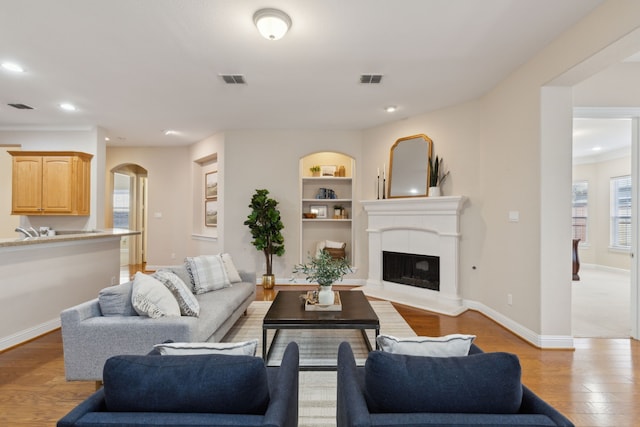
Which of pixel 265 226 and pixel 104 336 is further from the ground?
pixel 265 226

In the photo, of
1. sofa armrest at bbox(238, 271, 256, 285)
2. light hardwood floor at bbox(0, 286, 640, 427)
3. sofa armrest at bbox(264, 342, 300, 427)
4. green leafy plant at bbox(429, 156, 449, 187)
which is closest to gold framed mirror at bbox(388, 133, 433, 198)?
green leafy plant at bbox(429, 156, 449, 187)

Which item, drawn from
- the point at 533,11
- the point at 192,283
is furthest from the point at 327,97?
the point at 192,283

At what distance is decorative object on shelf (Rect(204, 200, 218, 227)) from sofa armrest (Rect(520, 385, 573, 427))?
6.41m

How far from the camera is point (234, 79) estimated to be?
12.3 feet

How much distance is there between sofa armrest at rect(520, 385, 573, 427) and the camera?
3.33 feet

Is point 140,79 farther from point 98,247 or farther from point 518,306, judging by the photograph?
point 518,306

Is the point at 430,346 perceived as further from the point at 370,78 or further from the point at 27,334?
the point at 27,334

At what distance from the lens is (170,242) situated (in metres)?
7.38

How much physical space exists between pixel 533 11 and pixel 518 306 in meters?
2.83

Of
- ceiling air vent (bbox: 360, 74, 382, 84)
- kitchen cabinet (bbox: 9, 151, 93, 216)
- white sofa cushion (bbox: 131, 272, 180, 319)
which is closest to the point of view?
white sofa cushion (bbox: 131, 272, 180, 319)

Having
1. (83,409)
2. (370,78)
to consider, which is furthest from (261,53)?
(83,409)

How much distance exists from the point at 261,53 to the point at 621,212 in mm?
8828

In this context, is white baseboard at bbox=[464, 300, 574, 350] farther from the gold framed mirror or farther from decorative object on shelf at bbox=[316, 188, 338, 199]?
decorative object on shelf at bbox=[316, 188, 338, 199]

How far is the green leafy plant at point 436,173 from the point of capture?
4.78 m
